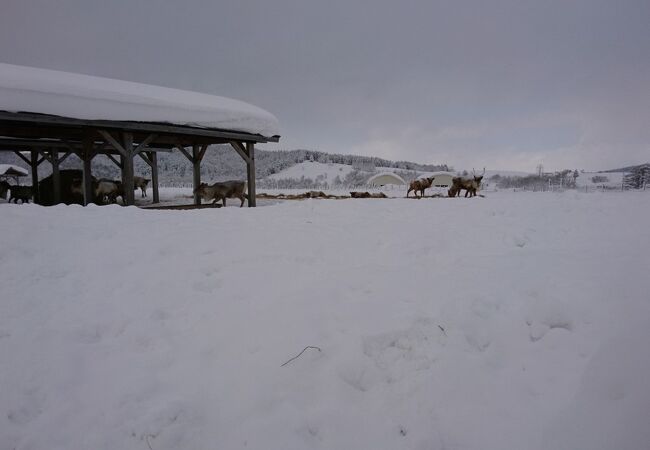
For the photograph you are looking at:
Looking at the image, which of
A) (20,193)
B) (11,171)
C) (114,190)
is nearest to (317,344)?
(114,190)

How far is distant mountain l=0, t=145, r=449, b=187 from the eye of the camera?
6391 cm

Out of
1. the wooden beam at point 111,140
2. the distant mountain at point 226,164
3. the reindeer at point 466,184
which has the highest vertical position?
the distant mountain at point 226,164

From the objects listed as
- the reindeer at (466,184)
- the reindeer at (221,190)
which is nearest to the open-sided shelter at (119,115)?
the reindeer at (221,190)

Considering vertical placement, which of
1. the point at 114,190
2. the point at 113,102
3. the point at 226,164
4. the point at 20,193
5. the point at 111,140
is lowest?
the point at 20,193

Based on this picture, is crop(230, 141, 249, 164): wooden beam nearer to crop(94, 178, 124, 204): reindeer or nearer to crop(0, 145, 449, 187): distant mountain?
crop(94, 178, 124, 204): reindeer

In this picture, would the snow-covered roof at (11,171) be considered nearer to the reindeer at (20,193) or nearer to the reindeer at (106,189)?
the reindeer at (20,193)

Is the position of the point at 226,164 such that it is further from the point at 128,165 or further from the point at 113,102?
the point at 113,102

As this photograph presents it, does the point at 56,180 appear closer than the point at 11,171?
Yes

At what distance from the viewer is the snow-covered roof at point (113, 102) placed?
292 inches

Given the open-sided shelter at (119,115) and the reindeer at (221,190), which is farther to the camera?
the reindeer at (221,190)

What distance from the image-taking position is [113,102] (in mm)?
8305

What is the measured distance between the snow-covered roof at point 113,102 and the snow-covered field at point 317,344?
473 centimetres

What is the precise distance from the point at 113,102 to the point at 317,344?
883 centimetres

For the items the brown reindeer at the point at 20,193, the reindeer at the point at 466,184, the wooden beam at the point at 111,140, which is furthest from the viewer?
the reindeer at the point at 466,184
